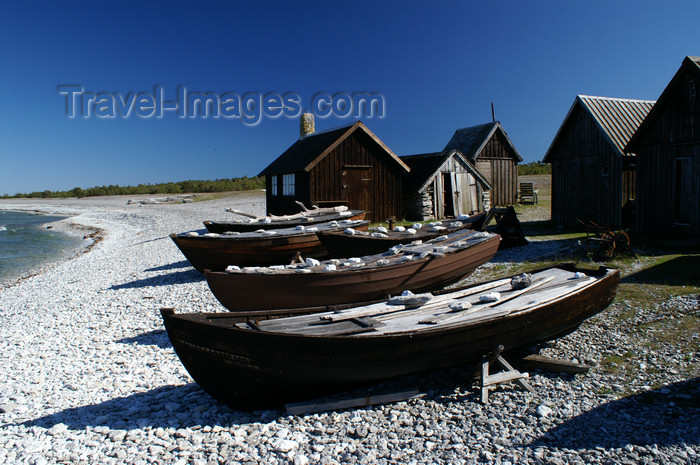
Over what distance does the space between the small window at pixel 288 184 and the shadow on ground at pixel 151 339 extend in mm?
14463

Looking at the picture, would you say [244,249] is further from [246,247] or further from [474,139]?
[474,139]

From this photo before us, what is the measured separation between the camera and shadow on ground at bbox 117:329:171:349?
8.65m

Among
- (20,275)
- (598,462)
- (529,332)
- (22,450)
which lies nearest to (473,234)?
(529,332)

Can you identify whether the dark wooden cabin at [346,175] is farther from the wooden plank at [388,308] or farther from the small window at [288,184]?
the wooden plank at [388,308]

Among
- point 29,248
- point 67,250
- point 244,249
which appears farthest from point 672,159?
point 29,248

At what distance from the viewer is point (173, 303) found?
11.5 m

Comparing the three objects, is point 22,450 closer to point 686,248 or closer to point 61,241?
point 686,248

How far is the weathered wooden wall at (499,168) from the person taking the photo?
98.9 feet

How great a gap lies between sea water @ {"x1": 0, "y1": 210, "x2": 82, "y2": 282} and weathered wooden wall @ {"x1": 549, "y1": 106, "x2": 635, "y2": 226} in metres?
21.8

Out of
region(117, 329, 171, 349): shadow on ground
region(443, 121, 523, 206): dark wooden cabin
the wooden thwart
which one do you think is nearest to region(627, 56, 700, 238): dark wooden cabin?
the wooden thwart

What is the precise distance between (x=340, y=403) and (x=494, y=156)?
27.2m

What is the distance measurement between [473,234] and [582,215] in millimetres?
10470

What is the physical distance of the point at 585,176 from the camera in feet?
62.6

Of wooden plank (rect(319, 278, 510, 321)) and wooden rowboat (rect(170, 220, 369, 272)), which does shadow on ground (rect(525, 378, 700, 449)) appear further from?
wooden rowboat (rect(170, 220, 369, 272))
